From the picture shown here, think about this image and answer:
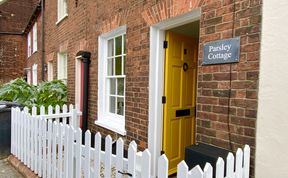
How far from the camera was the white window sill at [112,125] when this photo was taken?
469cm

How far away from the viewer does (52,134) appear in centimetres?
352

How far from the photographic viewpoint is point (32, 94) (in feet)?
22.6

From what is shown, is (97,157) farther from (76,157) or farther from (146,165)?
(146,165)

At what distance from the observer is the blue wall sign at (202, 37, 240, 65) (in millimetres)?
2697

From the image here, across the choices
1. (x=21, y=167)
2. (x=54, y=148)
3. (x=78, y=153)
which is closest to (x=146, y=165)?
(x=78, y=153)

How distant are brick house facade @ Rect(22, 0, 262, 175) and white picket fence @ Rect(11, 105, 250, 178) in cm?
46

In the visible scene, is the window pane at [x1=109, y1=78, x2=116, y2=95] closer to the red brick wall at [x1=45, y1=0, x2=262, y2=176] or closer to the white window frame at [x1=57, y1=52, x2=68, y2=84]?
the red brick wall at [x1=45, y1=0, x2=262, y2=176]

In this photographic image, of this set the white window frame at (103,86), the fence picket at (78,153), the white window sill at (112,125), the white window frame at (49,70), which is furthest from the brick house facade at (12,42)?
the fence picket at (78,153)

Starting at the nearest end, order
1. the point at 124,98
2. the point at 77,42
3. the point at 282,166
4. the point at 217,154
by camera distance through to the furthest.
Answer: the point at 282,166
the point at 217,154
the point at 124,98
the point at 77,42

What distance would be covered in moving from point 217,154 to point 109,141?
1092 mm

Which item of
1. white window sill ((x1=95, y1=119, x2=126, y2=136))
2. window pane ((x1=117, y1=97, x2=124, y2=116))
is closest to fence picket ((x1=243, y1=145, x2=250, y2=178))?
white window sill ((x1=95, y1=119, x2=126, y2=136))

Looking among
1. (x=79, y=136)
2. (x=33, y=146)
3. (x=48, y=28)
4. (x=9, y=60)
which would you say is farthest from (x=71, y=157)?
(x=9, y=60)

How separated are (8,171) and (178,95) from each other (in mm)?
3226

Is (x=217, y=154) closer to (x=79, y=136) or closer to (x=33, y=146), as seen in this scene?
(x=79, y=136)
